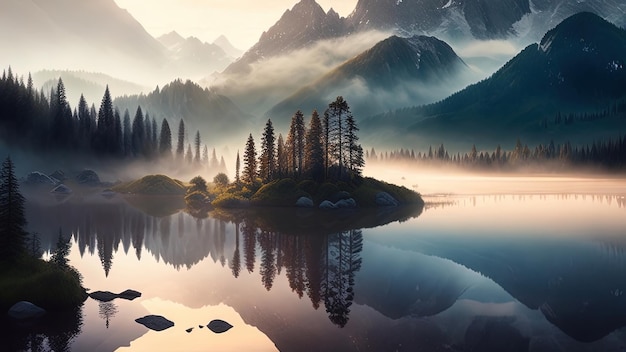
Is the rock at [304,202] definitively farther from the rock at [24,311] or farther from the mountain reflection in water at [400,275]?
the rock at [24,311]

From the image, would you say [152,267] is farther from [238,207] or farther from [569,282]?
[238,207]

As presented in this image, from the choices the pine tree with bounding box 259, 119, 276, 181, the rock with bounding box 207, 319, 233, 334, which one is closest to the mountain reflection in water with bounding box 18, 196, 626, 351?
the rock with bounding box 207, 319, 233, 334

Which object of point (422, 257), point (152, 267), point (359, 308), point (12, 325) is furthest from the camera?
point (422, 257)

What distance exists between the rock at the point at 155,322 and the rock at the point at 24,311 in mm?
7152

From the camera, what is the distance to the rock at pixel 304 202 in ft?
398

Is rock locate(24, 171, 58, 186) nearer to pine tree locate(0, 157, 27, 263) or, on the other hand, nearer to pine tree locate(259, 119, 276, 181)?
pine tree locate(259, 119, 276, 181)

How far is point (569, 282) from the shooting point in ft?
153

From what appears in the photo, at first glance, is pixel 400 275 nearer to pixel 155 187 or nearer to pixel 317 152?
pixel 317 152

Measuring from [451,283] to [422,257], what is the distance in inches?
527

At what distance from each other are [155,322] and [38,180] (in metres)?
186

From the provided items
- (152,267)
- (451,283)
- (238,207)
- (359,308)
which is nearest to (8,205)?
(152,267)

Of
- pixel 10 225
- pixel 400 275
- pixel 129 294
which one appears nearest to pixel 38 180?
pixel 10 225

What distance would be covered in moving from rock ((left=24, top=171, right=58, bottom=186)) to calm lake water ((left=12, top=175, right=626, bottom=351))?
376 ft

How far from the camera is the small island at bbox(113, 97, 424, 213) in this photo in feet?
409
